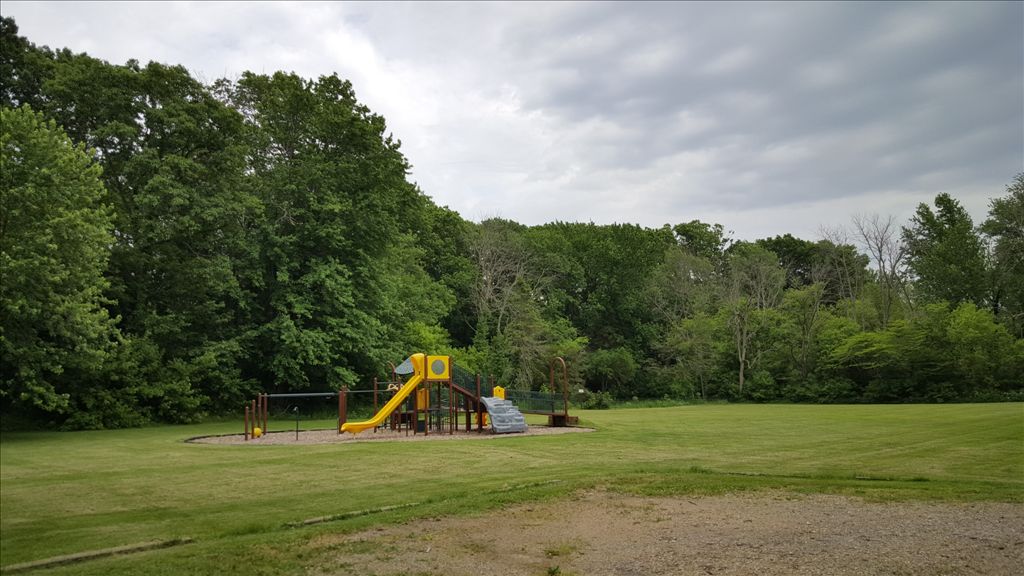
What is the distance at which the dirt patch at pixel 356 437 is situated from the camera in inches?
903

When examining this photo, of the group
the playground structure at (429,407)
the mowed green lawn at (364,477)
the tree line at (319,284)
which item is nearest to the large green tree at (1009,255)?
the tree line at (319,284)

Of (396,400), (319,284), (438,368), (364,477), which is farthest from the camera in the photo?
(319,284)

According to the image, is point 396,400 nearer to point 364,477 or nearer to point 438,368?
point 438,368

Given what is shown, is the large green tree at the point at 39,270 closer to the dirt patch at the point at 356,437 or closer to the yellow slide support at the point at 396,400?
the dirt patch at the point at 356,437

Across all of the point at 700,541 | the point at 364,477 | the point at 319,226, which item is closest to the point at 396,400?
the point at 364,477

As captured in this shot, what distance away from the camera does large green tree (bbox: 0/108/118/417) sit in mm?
9336

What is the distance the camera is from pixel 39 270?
10250mm

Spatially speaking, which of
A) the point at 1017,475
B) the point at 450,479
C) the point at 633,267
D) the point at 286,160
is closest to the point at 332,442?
the point at 450,479

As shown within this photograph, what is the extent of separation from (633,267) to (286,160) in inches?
1618

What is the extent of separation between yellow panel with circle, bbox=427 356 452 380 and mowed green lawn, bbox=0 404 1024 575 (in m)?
5.08

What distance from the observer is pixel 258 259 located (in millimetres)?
34562

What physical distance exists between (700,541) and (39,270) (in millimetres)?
9877

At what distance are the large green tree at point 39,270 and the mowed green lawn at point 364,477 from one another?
0.99 meters

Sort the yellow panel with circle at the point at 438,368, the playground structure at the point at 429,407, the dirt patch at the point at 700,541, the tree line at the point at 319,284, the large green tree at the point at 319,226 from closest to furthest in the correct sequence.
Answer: the dirt patch at the point at 700,541 → the tree line at the point at 319,284 → the playground structure at the point at 429,407 → the yellow panel with circle at the point at 438,368 → the large green tree at the point at 319,226
